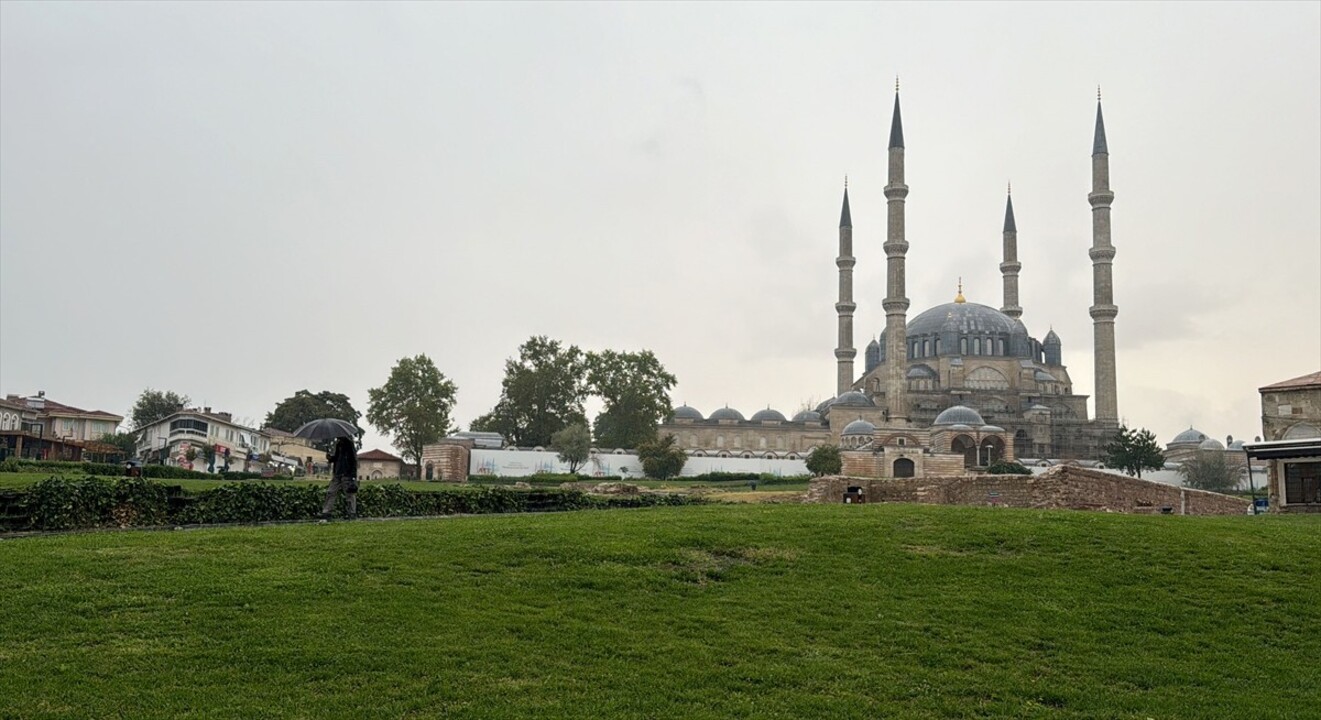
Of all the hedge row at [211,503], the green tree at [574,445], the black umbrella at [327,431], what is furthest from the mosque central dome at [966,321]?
the black umbrella at [327,431]

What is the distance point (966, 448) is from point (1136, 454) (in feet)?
27.0

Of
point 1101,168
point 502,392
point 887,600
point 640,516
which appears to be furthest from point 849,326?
point 887,600

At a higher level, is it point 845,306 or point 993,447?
point 845,306

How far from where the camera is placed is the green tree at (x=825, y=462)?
5147 centimetres

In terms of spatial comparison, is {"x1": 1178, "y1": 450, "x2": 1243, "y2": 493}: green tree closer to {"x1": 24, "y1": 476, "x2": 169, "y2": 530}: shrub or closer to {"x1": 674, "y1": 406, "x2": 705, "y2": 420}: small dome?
{"x1": 674, "y1": 406, "x2": 705, "y2": 420}: small dome

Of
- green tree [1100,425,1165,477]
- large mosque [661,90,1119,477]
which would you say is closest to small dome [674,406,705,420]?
large mosque [661,90,1119,477]

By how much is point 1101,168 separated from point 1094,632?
60799mm

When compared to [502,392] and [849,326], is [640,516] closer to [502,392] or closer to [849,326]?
[502,392]

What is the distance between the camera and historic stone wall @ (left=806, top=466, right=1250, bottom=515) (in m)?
21.8

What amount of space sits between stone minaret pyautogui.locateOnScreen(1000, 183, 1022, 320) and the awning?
52.6 m

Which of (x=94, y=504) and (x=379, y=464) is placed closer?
(x=94, y=504)

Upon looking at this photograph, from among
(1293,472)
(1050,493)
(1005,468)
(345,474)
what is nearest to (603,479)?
(1005,468)

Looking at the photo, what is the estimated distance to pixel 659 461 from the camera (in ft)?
167

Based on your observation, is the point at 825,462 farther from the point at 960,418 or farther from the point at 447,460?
the point at 447,460
